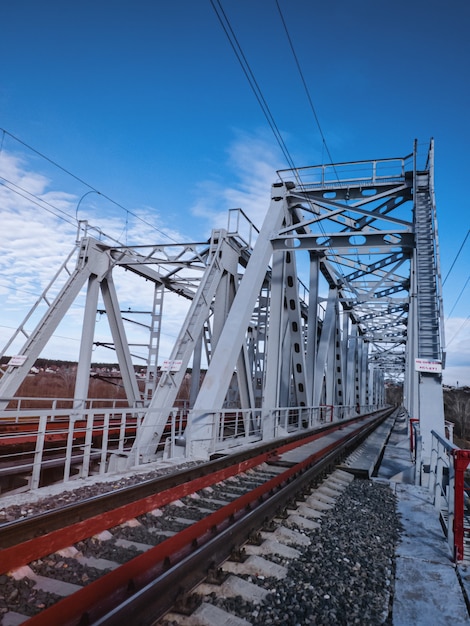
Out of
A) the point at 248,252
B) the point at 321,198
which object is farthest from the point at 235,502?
the point at 321,198

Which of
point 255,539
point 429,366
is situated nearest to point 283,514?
point 255,539

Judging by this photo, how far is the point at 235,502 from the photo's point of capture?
601cm

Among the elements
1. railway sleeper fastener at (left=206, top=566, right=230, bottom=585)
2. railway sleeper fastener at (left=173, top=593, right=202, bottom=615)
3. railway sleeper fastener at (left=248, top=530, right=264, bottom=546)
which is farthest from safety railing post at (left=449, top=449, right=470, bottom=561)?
railway sleeper fastener at (left=173, top=593, right=202, bottom=615)

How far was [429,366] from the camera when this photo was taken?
10.1m

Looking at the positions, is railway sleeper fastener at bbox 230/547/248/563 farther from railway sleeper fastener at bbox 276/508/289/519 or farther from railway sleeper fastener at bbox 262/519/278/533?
railway sleeper fastener at bbox 276/508/289/519

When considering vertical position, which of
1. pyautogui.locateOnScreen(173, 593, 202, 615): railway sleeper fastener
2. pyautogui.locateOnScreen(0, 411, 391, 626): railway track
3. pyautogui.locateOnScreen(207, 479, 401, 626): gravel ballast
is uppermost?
pyautogui.locateOnScreen(0, 411, 391, 626): railway track

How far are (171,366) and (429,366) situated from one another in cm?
611

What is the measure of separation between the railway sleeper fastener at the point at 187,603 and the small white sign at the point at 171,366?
26.9ft

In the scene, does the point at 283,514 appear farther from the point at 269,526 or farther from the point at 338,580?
the point at 338,580

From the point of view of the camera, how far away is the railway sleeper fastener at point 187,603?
3365 millimetres

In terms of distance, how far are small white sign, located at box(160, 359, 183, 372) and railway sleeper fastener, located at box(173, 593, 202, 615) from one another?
820cm

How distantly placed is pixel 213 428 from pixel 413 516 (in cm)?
486

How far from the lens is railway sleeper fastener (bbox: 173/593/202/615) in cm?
337

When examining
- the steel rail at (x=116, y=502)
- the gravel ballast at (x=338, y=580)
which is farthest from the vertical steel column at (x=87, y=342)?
the gravel ballast at (x=338, y=580)
